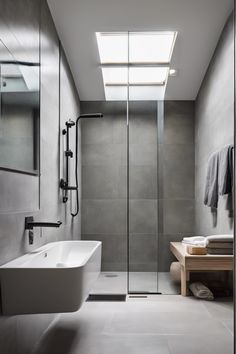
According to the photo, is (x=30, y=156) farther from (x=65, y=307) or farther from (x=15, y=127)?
(x=65, y=307)

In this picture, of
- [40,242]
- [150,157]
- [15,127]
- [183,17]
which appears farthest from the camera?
[150,157]

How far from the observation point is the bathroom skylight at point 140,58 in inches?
158

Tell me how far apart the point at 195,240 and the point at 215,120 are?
1274 mm

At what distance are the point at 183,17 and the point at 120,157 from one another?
1.78m

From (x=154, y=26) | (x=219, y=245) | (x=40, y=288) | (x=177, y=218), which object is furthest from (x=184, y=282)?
(x=154, y=26)

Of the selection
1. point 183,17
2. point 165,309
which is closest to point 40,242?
point 165,309

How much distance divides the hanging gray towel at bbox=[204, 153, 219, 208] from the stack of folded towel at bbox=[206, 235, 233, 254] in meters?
0.37

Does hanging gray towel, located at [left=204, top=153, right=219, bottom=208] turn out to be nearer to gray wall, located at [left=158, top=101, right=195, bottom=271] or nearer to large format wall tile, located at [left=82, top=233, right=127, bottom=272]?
gray wall, located at [left=158, top=101, right=195, bottom=271]

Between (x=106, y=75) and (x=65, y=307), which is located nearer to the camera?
(x=65, y=307)

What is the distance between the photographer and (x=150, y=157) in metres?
4.16

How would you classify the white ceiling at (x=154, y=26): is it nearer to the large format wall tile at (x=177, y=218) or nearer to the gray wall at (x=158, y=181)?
the gray wall at (x=158, y=181)

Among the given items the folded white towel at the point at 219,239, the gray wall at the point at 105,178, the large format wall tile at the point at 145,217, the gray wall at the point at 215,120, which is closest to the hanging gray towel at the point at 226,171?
the gray wall at the point at 215,120

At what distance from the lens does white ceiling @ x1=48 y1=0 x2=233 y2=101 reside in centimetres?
330

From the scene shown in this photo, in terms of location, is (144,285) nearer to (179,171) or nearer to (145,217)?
(145,217)
